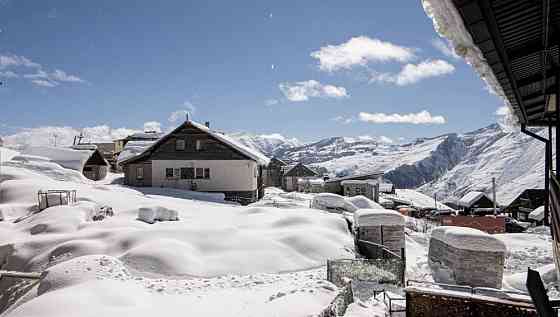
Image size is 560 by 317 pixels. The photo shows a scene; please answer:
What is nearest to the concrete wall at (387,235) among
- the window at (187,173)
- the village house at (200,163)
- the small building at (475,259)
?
the small building at (475,259)

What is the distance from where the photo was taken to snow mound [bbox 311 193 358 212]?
2628cm

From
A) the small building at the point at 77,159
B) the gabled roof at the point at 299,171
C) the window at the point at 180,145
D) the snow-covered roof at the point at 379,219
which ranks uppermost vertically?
the window at the point at 180,145

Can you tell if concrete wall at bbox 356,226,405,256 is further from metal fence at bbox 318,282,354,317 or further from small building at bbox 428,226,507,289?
metal fence at bbox 318,282,354,317

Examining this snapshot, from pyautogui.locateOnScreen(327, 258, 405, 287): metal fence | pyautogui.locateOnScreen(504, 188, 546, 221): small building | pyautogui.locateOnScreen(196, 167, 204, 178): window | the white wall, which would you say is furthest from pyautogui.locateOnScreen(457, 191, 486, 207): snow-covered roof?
pyautogui.locateOnScreen(327, 258, 405, 287): metal fence

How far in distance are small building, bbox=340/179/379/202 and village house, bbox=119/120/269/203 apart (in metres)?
16.1

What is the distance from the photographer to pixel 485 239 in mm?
12320

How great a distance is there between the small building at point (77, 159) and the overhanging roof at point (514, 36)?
36907 mm

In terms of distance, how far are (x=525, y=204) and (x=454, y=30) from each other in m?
55.0

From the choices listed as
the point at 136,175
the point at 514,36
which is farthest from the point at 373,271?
the point at 136,175

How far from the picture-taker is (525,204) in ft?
161

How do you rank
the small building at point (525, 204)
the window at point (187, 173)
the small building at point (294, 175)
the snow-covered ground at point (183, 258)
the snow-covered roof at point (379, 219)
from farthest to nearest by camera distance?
the small building at point (294, 175)
the small building at point (525, 204)
the window at point (187, 173)
the snow-covered roof at point (379, 219)
the snow-covered ground at point (183, 258)

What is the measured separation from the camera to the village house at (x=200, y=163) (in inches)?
1232

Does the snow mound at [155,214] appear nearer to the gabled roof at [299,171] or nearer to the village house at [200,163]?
the village house at [200,163]

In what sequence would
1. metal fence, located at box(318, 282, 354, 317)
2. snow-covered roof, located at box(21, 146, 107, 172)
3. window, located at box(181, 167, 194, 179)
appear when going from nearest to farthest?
1. metal fence, located at box(318, 282, 354, 317)
2. window, located at box(181, 167, 194, 179)
3. snow-covered roof, located at box(21, 146, 107, 172)
